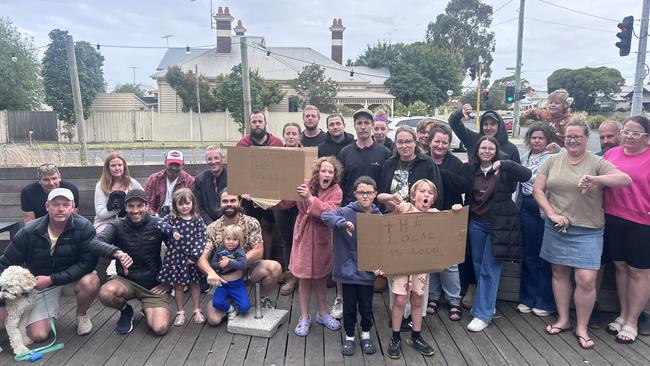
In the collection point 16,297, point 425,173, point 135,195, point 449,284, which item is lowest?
point 449,284

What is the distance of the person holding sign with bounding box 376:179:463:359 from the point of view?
324cm

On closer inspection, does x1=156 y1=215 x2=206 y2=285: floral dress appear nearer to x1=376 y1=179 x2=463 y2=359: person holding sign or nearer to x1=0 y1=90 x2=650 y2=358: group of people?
x1=0 y1=90 x2=650 y2=358: group of people

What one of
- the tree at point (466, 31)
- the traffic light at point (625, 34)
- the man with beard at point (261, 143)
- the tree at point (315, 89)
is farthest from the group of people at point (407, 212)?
the tree at point (466, 31)

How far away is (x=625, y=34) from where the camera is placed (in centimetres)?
1220

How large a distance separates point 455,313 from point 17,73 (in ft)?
106

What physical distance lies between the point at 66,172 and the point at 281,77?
27589 millimetres

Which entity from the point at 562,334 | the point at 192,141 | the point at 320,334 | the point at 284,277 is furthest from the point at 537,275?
the point at 192,141

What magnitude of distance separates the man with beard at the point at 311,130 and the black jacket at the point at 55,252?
7.67 ft

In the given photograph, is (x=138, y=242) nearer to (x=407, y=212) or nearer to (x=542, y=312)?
(x=407, y=212)

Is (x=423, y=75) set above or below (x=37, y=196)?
above

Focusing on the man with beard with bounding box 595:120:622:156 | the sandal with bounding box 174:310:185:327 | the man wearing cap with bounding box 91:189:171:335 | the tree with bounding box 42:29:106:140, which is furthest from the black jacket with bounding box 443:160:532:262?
the tree with bounding box 42:29:106:140

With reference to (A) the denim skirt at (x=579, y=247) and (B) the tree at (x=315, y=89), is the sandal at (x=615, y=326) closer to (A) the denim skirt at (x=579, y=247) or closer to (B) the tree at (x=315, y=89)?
(A) the denim skirt at (x=579, y=247)

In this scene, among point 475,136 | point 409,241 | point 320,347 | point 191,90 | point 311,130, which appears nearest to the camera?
point 409,241

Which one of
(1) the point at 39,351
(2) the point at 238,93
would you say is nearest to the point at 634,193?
(1) the point at 39,351
